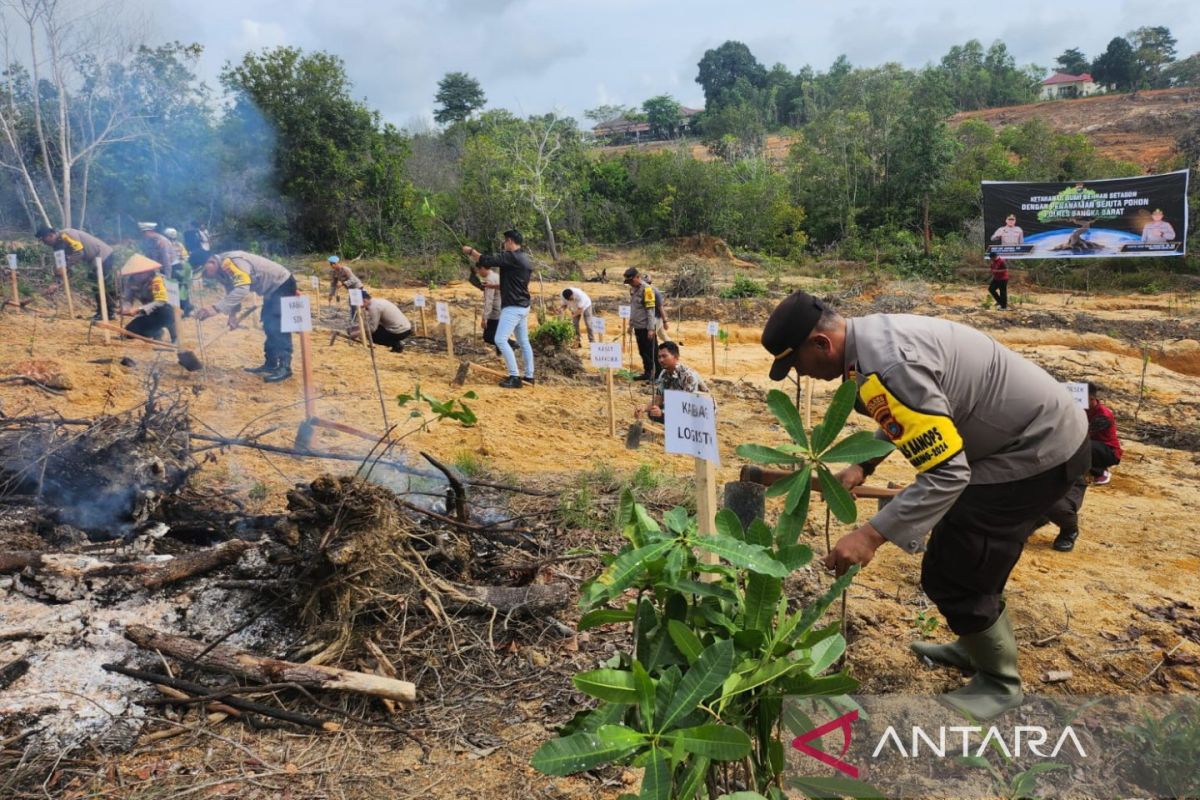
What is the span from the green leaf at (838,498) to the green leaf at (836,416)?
6 cm

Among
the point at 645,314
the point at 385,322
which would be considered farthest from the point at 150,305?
the point at 645,314

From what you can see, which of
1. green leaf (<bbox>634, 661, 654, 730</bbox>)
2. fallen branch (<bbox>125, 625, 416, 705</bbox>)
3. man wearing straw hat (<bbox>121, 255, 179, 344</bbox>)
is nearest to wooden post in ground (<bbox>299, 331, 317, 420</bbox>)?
fallen branch (<bbox>125, 625, 416, 705</bbox>)

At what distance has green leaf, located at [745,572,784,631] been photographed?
1.53 meters

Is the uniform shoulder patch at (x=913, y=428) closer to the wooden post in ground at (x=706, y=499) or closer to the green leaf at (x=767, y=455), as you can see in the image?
the green leaf at (x=767, y=455)

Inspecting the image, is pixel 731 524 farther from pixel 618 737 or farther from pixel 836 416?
pixel 618 737

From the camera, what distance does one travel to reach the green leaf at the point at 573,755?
49.0 inches

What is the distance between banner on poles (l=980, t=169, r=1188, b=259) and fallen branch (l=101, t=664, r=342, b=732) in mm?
16539

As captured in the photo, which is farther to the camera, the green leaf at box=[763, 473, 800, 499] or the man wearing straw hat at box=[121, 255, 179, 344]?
the man wearing straw hat at box=[121, 255, 179, 344]

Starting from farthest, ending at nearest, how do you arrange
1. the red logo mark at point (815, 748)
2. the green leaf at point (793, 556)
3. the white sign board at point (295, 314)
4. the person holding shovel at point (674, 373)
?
the person holding shovel at point (674, 373)
the white sign board at point (295, 314)
the green leaf at point (793, 556)
the red logo mark at point (815, 748)

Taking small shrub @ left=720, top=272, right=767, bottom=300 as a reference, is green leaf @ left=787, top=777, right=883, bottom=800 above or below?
below

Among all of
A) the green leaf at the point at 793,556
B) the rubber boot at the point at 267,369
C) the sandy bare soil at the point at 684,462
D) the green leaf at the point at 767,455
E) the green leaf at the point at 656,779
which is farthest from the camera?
the rubber boot at the point at 267,369

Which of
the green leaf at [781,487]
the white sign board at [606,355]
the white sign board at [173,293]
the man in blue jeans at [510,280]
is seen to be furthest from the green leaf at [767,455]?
the white sign board at [173,293]

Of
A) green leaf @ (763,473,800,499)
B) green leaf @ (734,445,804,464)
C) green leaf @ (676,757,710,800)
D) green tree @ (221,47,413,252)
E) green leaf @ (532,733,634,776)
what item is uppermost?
green tree @ (221,47,413,252)

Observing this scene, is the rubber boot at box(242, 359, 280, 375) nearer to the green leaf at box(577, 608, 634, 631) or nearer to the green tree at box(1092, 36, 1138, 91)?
the green leaf at box(577, 608, 634, 631)
